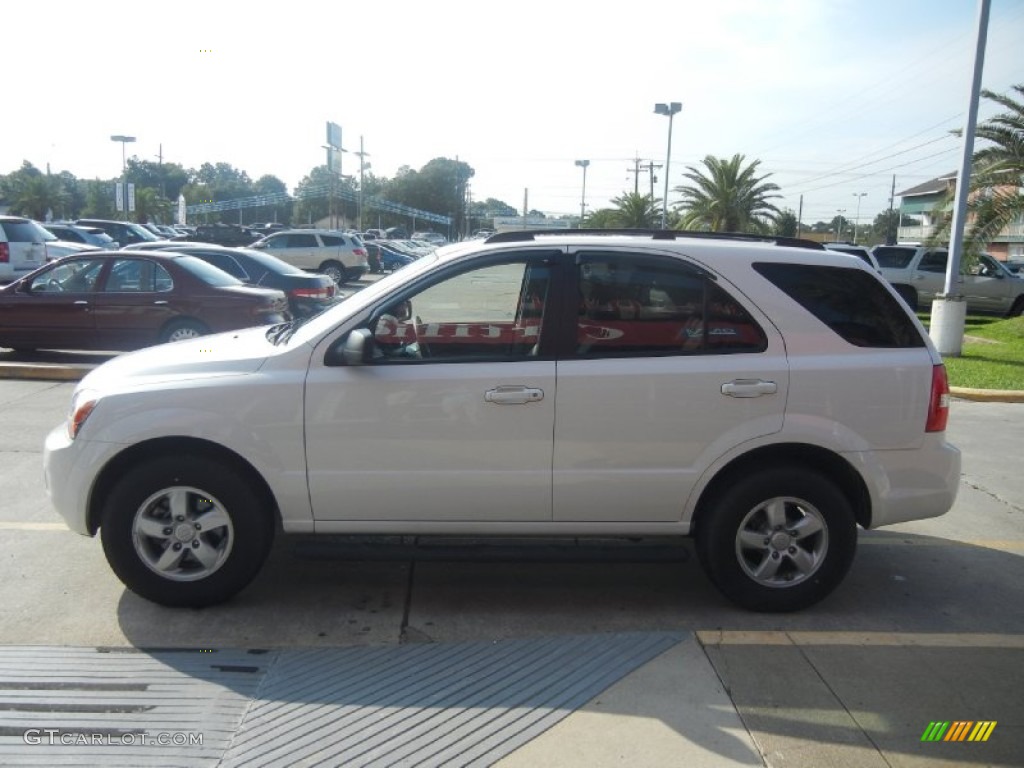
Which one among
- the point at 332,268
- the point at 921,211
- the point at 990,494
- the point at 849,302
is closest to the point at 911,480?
the point at 849,302

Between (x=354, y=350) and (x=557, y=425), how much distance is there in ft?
3.32

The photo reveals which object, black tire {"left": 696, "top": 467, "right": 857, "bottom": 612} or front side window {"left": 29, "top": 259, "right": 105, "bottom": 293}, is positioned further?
front side window {"left": 29, "top": 259, "right": 105, "bottom": 293}

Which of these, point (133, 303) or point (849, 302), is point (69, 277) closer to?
point (133, 303)

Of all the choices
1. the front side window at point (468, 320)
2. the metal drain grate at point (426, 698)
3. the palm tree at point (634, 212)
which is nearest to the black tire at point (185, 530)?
the metal drain grate at point (426, 698)

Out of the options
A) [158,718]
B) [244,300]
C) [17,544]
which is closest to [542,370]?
[158,718]

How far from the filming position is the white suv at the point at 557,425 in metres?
4.04

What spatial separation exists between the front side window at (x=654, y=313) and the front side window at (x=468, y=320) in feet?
0.80

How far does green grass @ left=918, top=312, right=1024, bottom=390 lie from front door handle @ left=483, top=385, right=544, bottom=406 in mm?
8573

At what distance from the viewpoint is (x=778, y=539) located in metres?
4.21

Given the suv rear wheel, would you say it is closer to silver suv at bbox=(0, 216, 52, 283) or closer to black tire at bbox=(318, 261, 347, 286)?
black tire at bbox=(318, 261, 347, 286)

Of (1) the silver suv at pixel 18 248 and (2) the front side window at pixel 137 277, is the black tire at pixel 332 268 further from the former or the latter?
(2) the front side window at pixel 137 277

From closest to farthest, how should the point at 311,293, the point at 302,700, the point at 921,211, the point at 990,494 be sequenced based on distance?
the point at 302,700
the point at 990,494
the point at 311,293
the point at 921,211

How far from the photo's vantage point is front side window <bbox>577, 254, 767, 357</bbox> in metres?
4.17

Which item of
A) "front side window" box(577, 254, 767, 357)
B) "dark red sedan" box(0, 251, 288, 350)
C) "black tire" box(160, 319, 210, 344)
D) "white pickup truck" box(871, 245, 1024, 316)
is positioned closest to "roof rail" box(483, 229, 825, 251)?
"front side window" box(577, 254, 767, 357)
